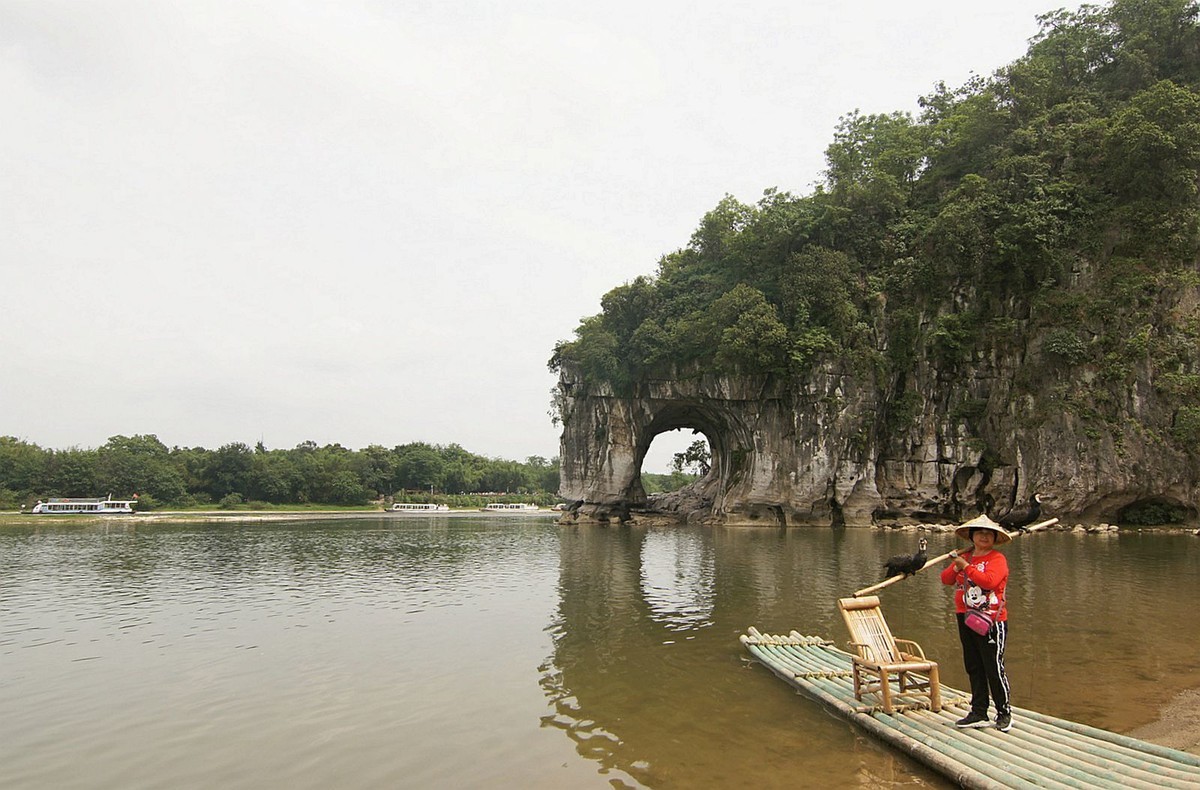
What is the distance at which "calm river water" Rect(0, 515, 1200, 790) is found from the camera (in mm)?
5953

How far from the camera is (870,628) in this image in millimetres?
7219

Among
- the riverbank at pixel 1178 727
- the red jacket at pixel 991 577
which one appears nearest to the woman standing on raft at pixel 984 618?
the red jacket at pixel 991 577

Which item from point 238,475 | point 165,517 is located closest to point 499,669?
point 165,517

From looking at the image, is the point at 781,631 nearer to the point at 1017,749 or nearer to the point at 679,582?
the point at 1017,749

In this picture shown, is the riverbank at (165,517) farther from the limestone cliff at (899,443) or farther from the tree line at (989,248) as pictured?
the tree line at (989,248)

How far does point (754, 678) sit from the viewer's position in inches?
331

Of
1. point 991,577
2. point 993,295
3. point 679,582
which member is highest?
point 993,295

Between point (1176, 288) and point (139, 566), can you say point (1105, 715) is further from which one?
point (1176, 288)

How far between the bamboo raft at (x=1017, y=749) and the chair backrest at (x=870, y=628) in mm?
429

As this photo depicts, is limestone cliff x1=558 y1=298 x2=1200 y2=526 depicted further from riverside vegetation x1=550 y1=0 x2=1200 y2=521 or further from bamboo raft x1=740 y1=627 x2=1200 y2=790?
bamboo raft x1=740 y1=627 x2=1200 y2=790

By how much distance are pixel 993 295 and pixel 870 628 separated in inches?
1307

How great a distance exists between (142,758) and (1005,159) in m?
39.7

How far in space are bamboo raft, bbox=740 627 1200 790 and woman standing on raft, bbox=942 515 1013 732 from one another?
0.22m

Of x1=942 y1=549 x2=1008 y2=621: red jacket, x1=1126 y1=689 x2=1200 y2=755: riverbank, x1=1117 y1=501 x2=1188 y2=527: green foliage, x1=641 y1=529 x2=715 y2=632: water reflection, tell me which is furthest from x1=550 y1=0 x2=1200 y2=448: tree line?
x1=942 y1=549 x2=1008 y2=621: red jacket
